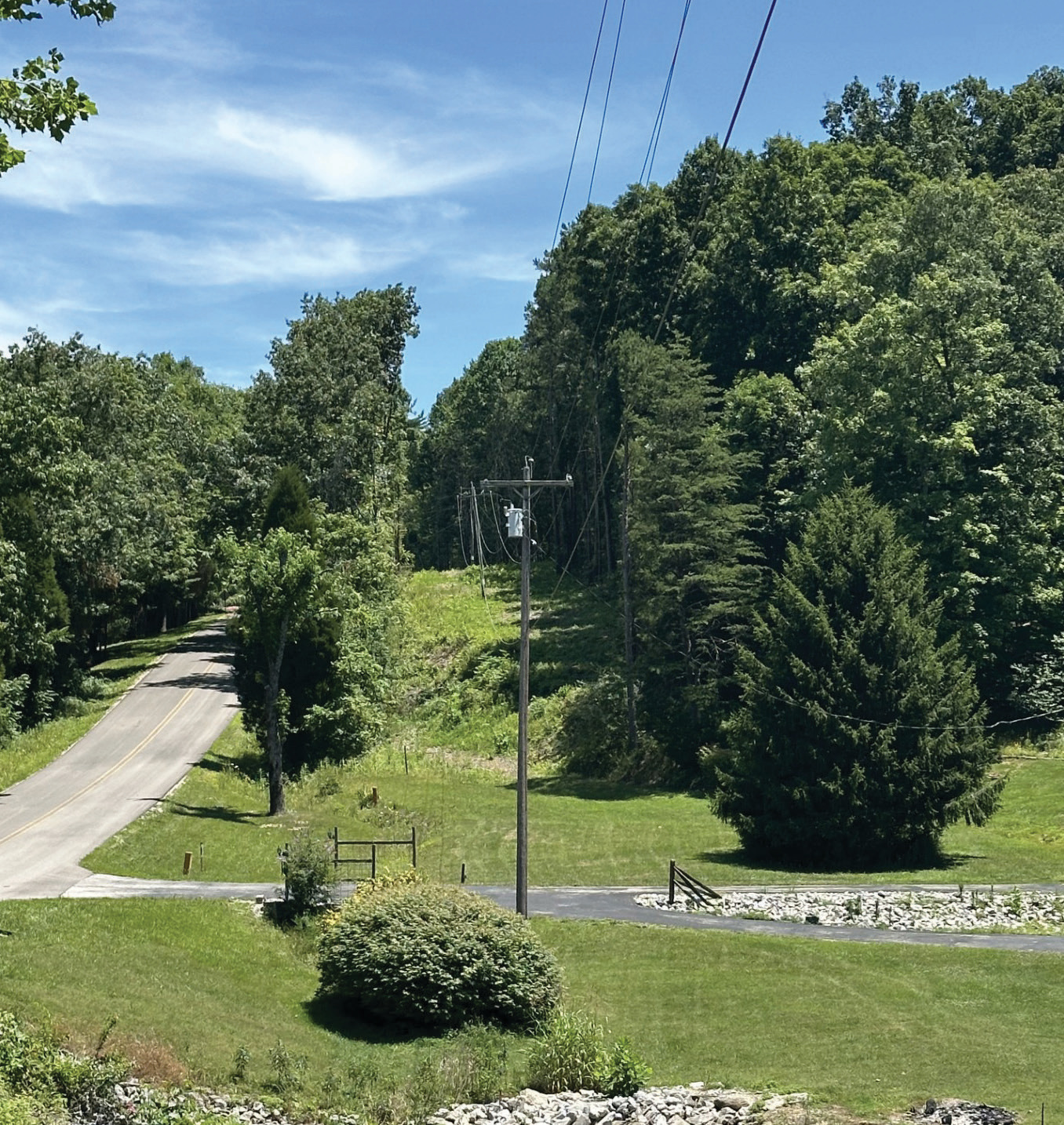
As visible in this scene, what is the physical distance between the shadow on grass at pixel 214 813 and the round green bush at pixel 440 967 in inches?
919

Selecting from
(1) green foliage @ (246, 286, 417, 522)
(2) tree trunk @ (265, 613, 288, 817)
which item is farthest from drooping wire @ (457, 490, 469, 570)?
(2) tree trunk @ (265, 613, 288, 817)

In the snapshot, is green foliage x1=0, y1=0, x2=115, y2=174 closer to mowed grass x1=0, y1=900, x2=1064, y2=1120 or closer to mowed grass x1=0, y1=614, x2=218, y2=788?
mowed grass x1=0, y1=900, x2=1064, y2=1120

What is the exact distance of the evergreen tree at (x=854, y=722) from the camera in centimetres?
4259

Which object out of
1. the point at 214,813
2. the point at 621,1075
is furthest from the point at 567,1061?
the point at 214,813

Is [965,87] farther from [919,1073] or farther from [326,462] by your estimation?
[919,1073]

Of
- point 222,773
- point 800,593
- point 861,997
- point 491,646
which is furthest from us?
point 491,646

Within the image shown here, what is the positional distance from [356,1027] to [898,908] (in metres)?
16.1

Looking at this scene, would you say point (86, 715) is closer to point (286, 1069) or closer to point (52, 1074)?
point (286, 1069)

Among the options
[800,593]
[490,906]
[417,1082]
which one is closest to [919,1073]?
[417,1082]

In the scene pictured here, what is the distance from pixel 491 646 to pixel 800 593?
39.3m

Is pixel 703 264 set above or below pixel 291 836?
above

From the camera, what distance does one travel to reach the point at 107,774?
53.8 meters

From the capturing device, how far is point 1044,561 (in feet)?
191

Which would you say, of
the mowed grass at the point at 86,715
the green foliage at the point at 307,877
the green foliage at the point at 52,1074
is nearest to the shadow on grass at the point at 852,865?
the green foliage at the point at 307,877
